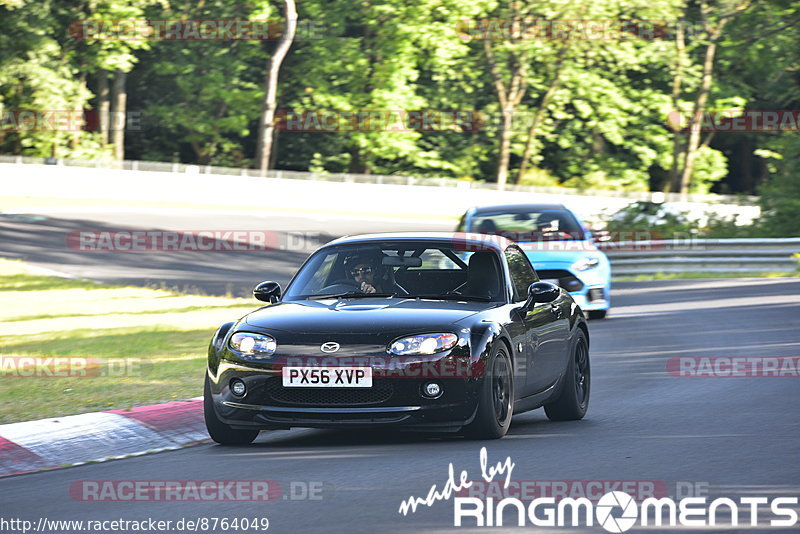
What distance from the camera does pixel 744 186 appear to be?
64562mm

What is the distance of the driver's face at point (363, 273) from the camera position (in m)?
9.13

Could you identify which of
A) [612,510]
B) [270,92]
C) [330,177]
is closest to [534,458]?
[612,510]

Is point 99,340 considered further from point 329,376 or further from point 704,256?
point 704,256

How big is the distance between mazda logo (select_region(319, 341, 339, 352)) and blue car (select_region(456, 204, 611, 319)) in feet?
32.1

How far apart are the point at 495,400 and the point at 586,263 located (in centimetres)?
985

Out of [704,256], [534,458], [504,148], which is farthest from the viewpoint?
[504,148]

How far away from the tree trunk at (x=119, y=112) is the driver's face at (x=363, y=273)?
4547 centimetres

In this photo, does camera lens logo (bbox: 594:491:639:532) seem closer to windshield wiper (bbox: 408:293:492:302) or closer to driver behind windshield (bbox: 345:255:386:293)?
windshield wiper (bbox: 408:293:492:302)

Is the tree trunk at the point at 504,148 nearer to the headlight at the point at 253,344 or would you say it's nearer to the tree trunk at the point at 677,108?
the tree trunk at the point at 677,108

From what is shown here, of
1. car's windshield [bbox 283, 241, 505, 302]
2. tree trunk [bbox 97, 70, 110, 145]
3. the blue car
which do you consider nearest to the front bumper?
car's windshield [bbox 283, 241, 505, 302]

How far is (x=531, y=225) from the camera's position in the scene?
1855 centimetres

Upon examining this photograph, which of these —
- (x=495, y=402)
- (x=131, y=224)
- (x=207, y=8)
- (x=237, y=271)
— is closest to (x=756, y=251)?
(x=237, y=271)

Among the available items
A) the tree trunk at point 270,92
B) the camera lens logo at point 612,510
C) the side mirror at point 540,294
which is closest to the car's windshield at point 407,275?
the side mirror at point 540,294

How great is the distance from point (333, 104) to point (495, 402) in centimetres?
4870
